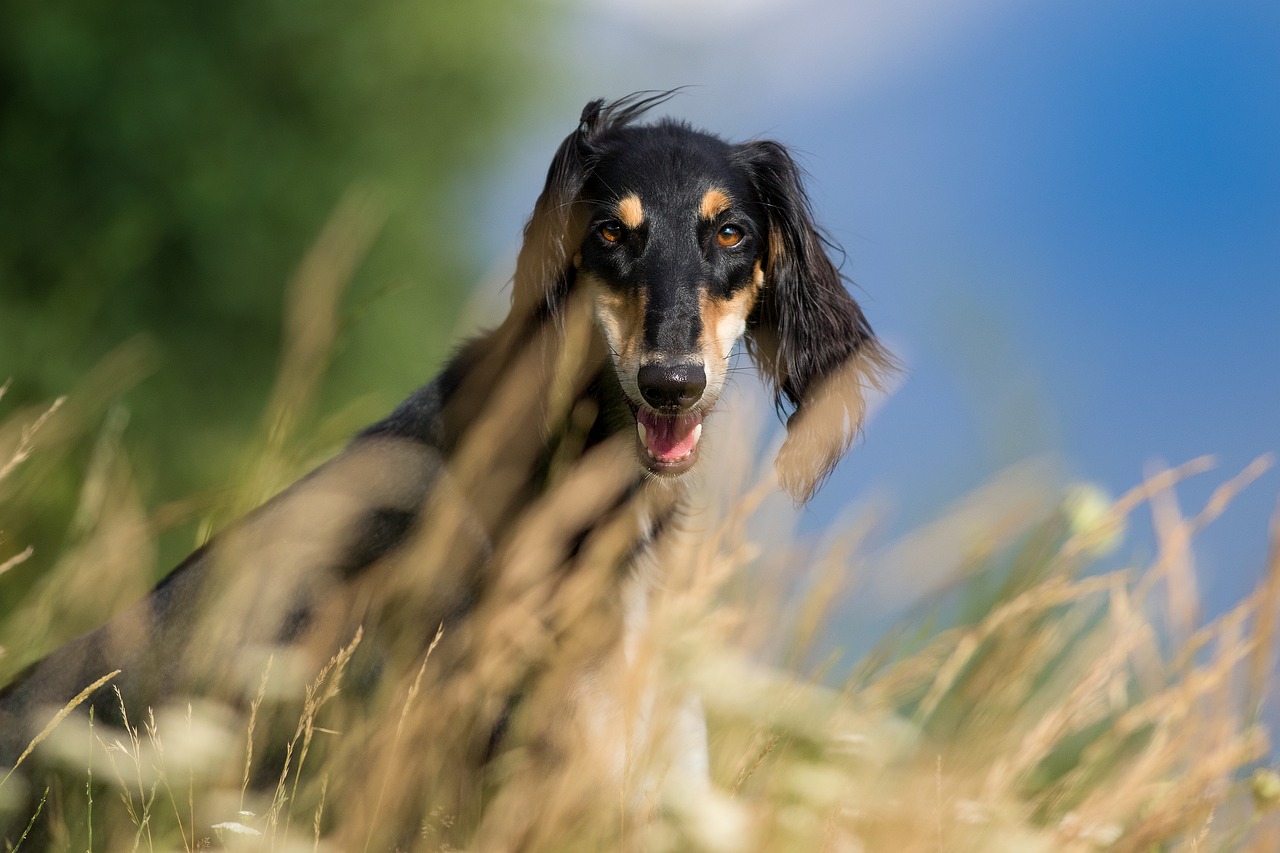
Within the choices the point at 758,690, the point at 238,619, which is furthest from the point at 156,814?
the point at 758,690

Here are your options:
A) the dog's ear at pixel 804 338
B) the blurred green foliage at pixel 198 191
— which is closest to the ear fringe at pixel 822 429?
the dog's ear at pixel 804 338

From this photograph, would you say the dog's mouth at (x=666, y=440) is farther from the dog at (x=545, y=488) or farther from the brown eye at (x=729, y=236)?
the brown eye at (x=729, y=236)

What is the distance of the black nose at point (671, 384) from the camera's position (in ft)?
9.82

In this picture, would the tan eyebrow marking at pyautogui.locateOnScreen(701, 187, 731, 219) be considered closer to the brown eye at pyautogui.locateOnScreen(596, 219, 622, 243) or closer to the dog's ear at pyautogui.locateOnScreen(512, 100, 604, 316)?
the brown eye at pyautogui.locateOnScreen(596, 219, 622, 243)

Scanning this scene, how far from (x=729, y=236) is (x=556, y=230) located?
51 centimetres

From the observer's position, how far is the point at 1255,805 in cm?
221

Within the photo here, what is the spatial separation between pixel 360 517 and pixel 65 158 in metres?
7.10

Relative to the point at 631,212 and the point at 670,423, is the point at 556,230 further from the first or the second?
the point at 670,423

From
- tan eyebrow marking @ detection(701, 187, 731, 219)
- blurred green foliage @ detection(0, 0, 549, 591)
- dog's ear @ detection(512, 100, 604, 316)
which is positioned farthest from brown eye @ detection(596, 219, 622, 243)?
blurred green foliage @ detection(0, 0, 549, 591)

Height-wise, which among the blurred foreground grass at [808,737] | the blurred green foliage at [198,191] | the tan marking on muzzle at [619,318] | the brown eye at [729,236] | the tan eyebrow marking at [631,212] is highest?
the blurred green foliage at [198,191]

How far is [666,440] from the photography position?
323cm

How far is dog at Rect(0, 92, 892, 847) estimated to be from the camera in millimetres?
2953

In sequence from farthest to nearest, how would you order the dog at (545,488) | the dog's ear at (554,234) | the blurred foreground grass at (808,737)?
the dog's ear at (554,234), the dog at (545,488), the blurred foreground grass at (808,737)

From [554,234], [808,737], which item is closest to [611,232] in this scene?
[554,234]
